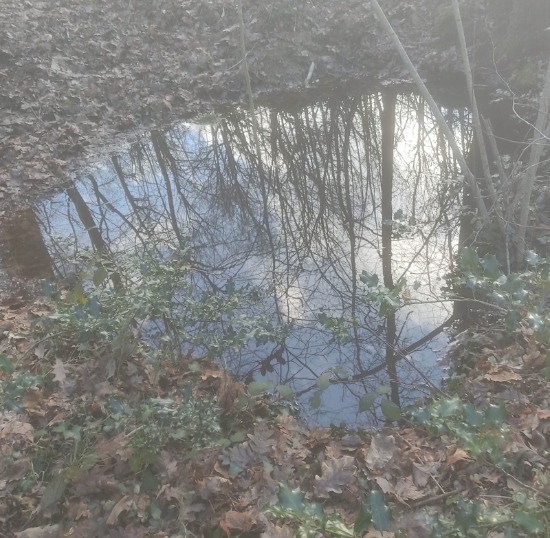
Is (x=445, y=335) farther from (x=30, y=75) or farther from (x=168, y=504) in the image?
(x=30, y=75)

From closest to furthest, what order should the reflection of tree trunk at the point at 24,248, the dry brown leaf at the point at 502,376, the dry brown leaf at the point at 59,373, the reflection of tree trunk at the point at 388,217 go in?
the dry brown leaf at the point at 502,376 < the dry brown leaf at the point at 59,373 < the reflection of tree trunk at the point at 388,217 < the reflection of tree trunk at the point at 24,248

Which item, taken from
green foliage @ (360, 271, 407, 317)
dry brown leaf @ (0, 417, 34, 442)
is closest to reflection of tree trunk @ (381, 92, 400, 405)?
green foliage @ (360, 271, 407, 317)

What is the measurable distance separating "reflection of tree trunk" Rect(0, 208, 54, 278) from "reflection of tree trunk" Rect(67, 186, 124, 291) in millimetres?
520

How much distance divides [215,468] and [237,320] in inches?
52.4

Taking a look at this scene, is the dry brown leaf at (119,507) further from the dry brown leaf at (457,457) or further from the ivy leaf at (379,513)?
the dry brown leaf at (457,457)

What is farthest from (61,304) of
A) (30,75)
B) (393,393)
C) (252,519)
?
(30,75)

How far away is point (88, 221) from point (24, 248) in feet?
2.83

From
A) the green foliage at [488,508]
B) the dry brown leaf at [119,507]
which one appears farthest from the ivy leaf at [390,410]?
the dry brown leaf at [119,507]

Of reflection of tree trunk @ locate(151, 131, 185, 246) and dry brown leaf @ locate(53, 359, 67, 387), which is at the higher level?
reflection of tree trunk @ locate(151, 131, 185, 246)

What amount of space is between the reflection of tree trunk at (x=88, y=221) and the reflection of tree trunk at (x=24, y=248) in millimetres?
520

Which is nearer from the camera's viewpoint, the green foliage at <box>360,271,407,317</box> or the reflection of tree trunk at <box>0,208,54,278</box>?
the green foliage at <box>360,271,407,317</box>

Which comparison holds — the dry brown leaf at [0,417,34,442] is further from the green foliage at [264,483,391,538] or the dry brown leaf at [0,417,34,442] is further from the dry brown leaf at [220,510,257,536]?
the green foliage at [264,483,391,538]

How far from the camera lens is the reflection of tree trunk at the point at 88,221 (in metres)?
5.70

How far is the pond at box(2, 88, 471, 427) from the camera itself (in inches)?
157
